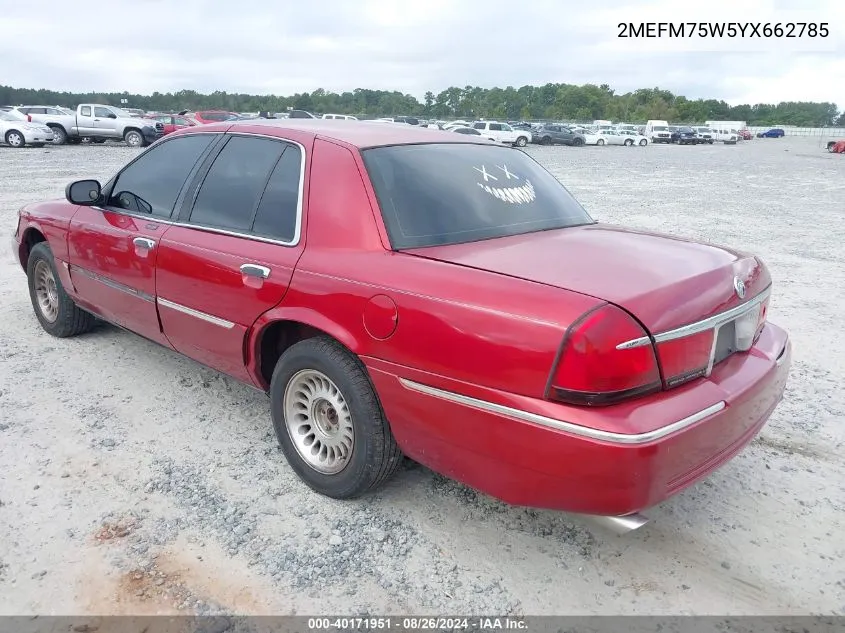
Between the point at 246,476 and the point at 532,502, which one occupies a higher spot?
the point at 532,502

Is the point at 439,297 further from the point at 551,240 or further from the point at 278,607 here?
the point at 278,607

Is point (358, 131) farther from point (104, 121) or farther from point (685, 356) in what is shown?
point (104, 121)

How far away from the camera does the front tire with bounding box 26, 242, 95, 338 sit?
4738mm

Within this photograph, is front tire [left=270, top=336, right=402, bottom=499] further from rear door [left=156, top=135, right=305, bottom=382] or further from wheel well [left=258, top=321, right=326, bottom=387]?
rear door [left=156, top=135, right=305, bottom=382]

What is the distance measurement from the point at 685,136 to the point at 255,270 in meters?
58.1

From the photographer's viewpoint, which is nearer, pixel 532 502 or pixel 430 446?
pixel 532 502

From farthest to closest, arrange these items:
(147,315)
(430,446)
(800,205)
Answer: (800,205), (147,315), (430,446)

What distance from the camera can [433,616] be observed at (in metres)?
2.34

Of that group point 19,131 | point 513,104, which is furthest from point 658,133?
point 513,104

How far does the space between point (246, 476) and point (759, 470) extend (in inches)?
99.3

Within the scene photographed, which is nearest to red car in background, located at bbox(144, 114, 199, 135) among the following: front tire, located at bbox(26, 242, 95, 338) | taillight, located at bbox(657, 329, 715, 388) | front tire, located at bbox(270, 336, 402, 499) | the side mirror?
front tire, located at bbox(26, 242, 95, 338)

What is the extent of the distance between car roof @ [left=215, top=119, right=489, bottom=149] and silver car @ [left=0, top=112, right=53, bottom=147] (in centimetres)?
2387

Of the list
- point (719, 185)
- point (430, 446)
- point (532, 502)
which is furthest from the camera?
point (719, 185)

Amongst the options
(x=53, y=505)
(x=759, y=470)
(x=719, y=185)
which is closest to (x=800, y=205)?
(x=719, y=185)
